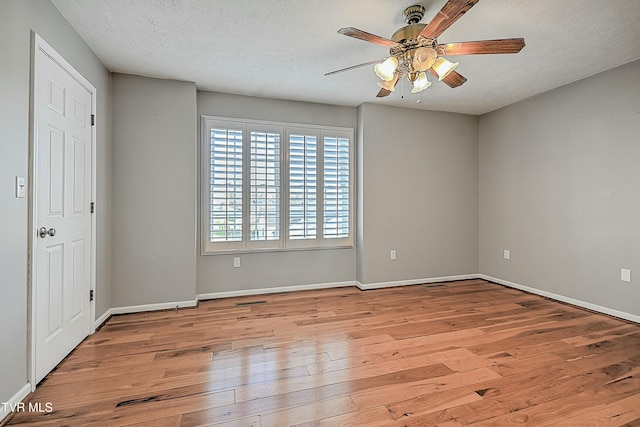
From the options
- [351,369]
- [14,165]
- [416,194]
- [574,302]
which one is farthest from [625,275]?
[14,165]

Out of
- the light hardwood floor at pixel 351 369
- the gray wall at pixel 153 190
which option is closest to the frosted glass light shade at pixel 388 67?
the light hardwood floor at pixel 351 369

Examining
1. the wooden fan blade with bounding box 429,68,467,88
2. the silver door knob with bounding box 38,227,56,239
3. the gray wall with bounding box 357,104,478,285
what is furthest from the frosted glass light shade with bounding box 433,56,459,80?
the silver door knob with bounding box 38,227,56,239

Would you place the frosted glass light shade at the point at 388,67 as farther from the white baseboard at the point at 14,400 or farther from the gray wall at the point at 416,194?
the white baseboard at the point at 14,400

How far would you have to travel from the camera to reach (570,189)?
344 centimetres

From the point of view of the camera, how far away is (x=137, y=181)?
318 centimetres

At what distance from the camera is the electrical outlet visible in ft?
9.66

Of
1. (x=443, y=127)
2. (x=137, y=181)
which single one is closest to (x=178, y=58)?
(x=137, y=181)

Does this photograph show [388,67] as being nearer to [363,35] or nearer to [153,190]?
[363,35]

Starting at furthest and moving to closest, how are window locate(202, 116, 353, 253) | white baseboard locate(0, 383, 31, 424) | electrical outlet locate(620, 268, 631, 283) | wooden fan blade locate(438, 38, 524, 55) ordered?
window locate(202, 116, 353, 253) → electrical outlet locate(620, 268, 631, 283) → wooden fan blade locate(438, 38, 524, 55) → white baseboard locate(0, 383, 31, 424)

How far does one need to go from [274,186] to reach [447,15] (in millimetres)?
2622

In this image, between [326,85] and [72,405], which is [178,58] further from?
[72,405]

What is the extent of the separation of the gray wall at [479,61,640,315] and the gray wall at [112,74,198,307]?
13.7ft

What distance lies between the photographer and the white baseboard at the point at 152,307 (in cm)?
315

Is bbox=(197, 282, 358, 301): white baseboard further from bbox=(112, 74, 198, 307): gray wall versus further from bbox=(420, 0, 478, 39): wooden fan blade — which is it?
bbox=(420, 0, 478, 39): wooden fan blade
